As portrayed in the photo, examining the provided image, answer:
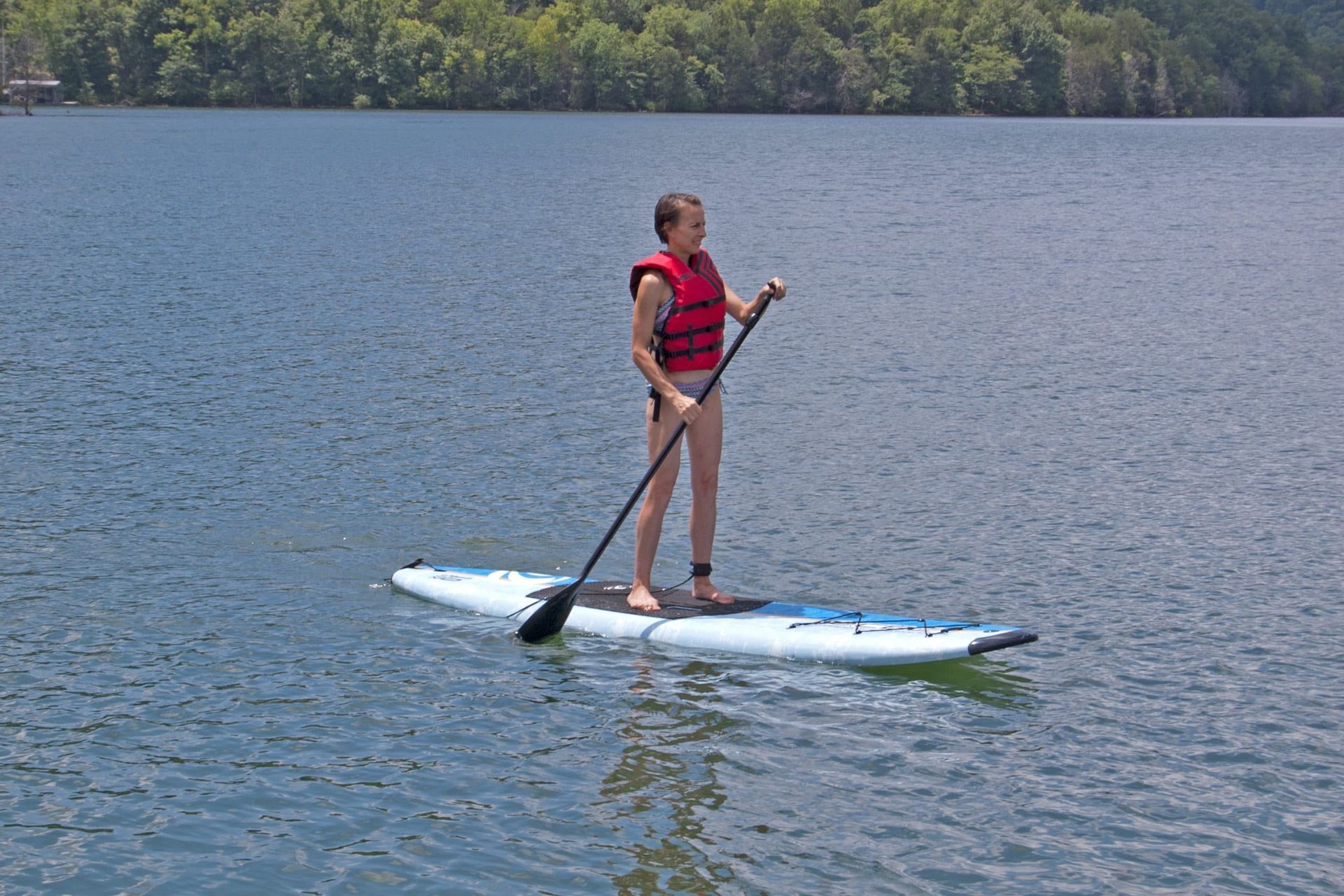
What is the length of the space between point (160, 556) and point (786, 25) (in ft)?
558

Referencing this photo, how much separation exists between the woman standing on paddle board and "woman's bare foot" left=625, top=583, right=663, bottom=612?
39cm

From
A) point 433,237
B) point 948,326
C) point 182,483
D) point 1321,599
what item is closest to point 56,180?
point 433,237

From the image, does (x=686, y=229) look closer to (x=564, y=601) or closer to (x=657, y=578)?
(x=564, y=601)

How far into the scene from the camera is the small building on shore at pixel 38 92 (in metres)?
162

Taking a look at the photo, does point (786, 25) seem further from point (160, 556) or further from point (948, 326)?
point (160, 556)

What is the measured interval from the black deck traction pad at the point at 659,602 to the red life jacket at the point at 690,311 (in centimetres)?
172

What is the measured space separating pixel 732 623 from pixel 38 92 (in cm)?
17510

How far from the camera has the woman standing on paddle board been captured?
9047 mm

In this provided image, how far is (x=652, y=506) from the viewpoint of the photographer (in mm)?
9828

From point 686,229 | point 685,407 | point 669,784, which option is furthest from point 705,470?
point 669,784

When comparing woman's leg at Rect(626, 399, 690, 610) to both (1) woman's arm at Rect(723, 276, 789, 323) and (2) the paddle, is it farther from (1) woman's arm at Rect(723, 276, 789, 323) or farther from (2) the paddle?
(1) woman's arm at Rect(723, 276, 789, 323)

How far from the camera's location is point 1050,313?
25531mm

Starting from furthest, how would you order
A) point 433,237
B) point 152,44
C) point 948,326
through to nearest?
point 152,44 → point 433,237 → point 948,326

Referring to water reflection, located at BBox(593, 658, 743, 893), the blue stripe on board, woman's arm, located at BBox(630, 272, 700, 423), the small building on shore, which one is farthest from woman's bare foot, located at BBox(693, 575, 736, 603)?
the small building on shore
